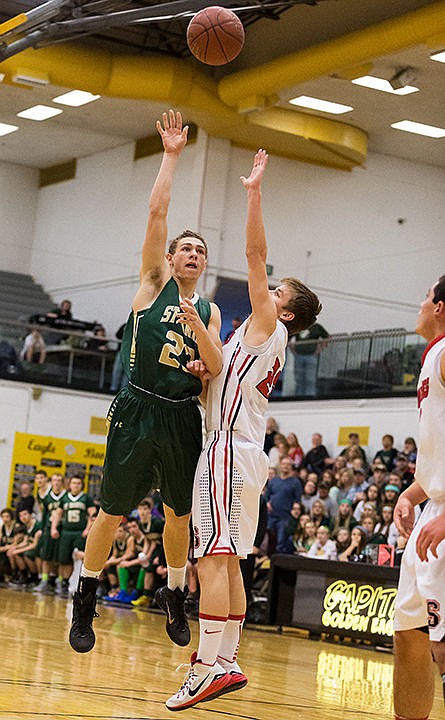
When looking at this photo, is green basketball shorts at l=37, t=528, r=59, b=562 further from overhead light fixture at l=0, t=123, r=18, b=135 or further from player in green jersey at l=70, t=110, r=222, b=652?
player in green jersey at l=70, t=110, r=222, b=652

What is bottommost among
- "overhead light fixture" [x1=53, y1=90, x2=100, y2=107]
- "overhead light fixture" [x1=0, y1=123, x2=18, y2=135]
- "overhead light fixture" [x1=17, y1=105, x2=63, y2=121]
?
"overhead light fixture" [x1=53, y1=90, x2=100, y2=107]

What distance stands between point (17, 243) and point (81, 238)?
91.0 inches

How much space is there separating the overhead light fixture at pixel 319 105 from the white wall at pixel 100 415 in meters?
5.63

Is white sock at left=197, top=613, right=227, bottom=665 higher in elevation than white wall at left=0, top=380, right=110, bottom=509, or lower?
lower

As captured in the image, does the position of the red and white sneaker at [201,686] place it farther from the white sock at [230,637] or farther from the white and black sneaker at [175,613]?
the white and black sneaker at [175,613]

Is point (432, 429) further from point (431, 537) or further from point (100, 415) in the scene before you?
point (100, 415)

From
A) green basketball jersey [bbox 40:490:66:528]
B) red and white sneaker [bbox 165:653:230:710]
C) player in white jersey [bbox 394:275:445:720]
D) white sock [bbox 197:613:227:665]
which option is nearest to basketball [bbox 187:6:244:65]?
player in white jersey [bbox 394:275:445:720]

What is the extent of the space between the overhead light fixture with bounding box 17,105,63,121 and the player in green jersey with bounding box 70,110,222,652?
1806 cm

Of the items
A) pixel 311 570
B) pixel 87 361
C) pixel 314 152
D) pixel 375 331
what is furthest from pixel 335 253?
pixel 311 570

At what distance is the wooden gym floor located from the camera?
5848 millimetres

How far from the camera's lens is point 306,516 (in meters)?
14.9

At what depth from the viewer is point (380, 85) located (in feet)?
63.8

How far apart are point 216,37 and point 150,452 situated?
13.2ft

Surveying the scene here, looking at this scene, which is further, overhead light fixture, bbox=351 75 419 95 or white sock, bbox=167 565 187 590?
overhead light fixture, bbox=351 75 419 95
